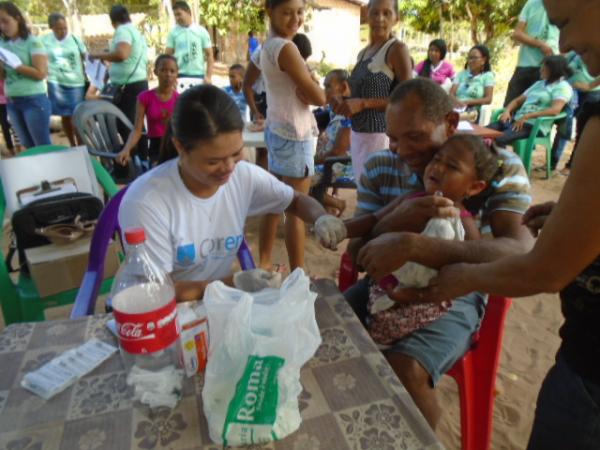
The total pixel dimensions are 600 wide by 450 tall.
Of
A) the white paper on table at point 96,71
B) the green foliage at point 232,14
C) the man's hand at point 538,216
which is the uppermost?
the green foliage at point 232,14

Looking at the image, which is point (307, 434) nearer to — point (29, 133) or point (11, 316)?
point (11, 316)

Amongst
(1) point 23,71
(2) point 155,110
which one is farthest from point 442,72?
(1) point 23,71

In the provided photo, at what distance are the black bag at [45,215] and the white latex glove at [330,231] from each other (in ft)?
4.90

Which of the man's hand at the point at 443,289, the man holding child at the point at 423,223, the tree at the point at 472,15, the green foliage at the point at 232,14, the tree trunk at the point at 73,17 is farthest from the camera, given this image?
the green foliage at the point at 232,14

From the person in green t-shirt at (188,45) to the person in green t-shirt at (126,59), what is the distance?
614mm

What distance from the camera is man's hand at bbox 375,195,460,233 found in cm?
143

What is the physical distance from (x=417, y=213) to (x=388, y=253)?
220mm

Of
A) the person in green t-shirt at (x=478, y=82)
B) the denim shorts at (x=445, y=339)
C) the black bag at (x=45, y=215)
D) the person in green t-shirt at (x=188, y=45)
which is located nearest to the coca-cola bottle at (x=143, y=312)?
the denim shorts at (x=445, y=339)

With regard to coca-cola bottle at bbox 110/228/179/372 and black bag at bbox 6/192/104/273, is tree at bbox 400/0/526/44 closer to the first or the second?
black bag at bbox 6/192/104/273

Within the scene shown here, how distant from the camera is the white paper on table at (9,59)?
13.9ft

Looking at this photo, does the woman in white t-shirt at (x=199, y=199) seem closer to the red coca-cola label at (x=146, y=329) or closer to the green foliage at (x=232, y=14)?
the red coca-cola label at (x=146, y=329)

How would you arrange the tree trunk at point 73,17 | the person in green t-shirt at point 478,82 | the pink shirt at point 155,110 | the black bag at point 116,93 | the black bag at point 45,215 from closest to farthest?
the black bag at point 45,215 → the pink shirt at point 155,110 → the black bag at point 116,93 → the person in green t-shirt at point 478,82 → the tree trunk at point 73,17

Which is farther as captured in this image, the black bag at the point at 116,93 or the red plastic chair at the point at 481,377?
the black bag at the point at 116,93

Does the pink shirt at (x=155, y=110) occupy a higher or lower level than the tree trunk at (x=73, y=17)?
lower
